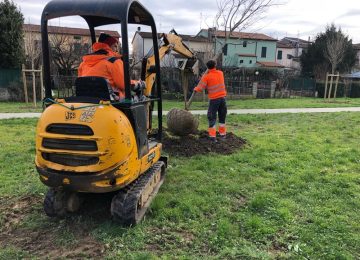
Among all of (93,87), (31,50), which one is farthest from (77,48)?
(93,87)

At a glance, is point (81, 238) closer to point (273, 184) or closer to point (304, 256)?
point (304, 256)

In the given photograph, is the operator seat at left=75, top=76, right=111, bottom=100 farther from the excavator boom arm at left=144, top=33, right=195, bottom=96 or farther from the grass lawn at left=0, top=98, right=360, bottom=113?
the grass lawn at left=0, top=98, right=360, bottom=113

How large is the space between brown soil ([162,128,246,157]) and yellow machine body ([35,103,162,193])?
3.52m

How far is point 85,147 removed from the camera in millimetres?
3691

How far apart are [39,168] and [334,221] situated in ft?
Answer: 11.8

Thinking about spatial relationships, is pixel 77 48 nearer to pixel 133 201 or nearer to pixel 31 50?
pixel 31 50

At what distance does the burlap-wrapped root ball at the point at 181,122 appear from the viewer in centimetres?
790

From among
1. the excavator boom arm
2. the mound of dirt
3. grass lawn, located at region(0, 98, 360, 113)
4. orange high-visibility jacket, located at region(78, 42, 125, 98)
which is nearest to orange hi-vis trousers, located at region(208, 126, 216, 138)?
the mound of dirt

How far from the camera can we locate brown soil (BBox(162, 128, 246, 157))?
7.42 meters

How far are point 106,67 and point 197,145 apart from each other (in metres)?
4.00

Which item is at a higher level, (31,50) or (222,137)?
(31,50)

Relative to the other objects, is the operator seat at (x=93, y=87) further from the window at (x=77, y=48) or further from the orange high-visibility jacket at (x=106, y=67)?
the window at (x=77, y=48)

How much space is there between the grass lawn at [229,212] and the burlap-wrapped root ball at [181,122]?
1.10 meters

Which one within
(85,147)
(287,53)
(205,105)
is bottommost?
(205,105)
